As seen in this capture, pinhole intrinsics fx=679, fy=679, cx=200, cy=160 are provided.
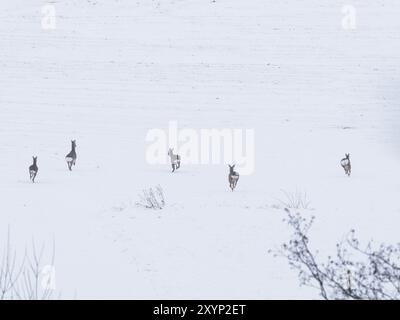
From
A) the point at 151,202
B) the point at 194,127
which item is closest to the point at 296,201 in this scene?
the point at 151,202

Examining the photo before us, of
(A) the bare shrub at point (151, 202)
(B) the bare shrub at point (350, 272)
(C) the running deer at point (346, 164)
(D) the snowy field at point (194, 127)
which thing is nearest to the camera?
(B) the bare shrub at point (350, 272)

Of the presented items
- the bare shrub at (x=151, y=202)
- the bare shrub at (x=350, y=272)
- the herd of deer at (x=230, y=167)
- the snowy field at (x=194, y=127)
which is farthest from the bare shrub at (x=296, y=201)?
the bare shrub at (x=350, y=272)

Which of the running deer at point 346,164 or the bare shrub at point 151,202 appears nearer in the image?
the bare shrub at point 151,202

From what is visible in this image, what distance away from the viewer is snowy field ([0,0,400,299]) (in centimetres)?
1203

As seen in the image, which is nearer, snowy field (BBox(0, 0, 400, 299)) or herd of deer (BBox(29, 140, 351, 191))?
snowy field (BBox(0, 0, 400, 299))

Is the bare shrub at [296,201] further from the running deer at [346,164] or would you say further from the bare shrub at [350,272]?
the bare shrub at [350,272]

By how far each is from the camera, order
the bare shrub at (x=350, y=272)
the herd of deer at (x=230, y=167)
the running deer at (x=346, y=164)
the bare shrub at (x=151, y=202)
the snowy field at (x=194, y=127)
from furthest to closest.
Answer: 1. the running deer at (x=346, y=164)
2. the herd of deer at (x=230, y=167)
3. the bare shrub at (x=151, y=202)
4. the snowy field at (x=194, y=127)
5. the bare shrub at (x=350, y=272)

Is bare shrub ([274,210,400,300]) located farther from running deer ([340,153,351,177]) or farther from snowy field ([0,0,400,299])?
running deer ([340,153,351,177])

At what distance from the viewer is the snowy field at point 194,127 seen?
12.0 meters

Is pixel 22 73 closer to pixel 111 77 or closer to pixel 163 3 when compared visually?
pixel 111 77

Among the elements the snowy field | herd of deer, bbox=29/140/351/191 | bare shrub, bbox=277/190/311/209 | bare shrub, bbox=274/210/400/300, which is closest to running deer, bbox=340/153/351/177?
herd of deer, bbox=29/140/351/191

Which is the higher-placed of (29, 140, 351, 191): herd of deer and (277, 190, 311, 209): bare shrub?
(29, 140, 351, 191): herd of deer

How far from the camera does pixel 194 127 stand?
29.2 metres
